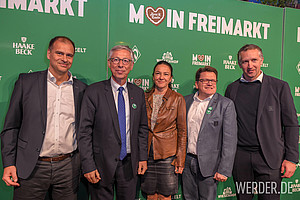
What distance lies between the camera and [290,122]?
2.34 m

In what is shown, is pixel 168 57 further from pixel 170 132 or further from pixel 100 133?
pixel 100 133

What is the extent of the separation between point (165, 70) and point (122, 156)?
955 millimetres

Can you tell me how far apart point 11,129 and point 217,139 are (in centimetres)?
186

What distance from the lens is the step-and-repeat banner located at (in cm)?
257

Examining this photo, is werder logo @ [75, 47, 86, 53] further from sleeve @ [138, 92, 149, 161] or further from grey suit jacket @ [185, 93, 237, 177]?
grey suit jacket @ [185, 93, 237, 177]

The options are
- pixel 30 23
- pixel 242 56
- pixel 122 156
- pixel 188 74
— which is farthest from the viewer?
pixel 188 74

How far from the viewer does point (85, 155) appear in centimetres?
192

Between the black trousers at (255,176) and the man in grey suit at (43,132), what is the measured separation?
5.45 feet

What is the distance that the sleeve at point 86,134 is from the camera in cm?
193

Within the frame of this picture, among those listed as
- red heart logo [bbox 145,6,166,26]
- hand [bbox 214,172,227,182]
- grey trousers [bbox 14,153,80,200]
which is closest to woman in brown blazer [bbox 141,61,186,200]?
hand [bbox 214,172,227,182]

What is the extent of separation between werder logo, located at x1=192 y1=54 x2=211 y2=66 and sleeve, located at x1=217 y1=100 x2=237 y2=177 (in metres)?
1.12

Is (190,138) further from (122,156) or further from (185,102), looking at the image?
(122,156)

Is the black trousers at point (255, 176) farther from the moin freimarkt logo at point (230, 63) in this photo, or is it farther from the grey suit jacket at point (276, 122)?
the moin freimarkt logo at point (230, 63)

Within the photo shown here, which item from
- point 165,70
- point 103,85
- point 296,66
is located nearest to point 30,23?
point 103,85
